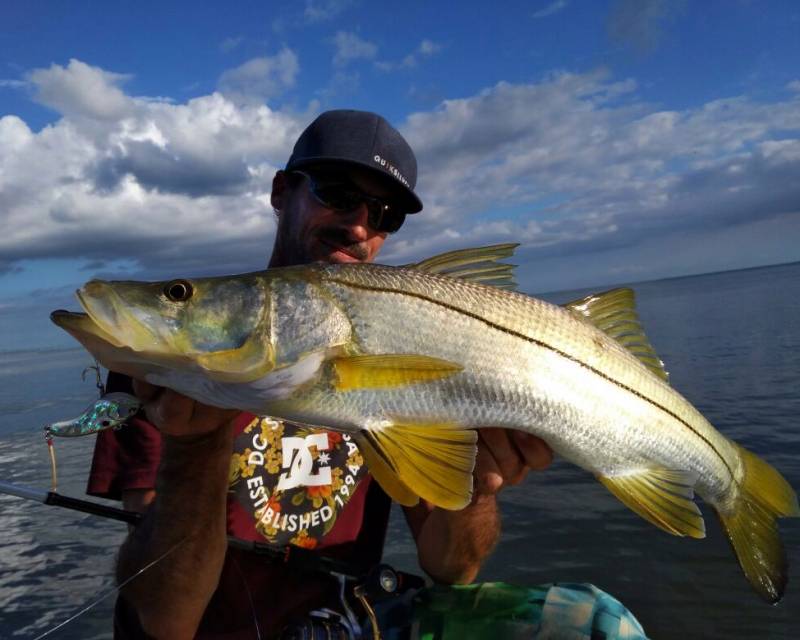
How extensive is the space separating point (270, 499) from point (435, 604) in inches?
44.5

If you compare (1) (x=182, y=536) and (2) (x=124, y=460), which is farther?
(2) (x=124, y=460)

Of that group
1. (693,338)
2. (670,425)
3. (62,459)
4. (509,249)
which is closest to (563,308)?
(509,249)

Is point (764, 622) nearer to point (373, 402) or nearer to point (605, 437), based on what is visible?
point (605, 437)

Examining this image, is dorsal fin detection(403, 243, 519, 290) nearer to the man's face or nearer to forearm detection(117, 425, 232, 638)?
forearm detection(117, 425, 232, 638)

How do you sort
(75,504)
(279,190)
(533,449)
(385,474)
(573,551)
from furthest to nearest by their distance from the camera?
(573,551) < (279,190) < (75,504) < (533,449) < (385,474)

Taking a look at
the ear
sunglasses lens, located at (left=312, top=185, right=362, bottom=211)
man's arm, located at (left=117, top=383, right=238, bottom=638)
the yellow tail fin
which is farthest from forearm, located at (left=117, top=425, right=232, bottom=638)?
the yellow tail fin

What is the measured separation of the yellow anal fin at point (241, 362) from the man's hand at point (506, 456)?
1.14 metres

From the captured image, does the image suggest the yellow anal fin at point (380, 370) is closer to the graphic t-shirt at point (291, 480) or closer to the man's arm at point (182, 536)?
the man's arm at point (182, 536)

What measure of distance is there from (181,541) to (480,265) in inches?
71.4

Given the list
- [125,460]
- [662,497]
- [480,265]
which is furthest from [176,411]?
[662,497]

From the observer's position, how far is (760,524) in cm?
273

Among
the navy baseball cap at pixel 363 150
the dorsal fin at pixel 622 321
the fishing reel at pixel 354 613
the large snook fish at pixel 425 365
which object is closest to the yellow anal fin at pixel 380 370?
the large snook fish at pixel 425 365

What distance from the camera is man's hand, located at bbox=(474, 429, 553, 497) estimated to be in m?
2.42

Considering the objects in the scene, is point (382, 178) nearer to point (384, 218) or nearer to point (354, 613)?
point (384, 218)
